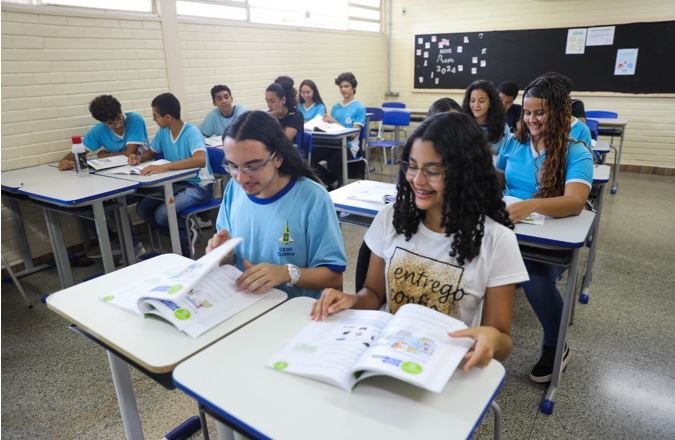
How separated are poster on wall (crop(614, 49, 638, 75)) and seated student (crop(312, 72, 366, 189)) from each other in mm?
Answer: 3321

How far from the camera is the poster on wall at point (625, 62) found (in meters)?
5.67

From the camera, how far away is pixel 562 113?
1976 mm

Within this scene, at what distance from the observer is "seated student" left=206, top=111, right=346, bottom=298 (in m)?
1.43

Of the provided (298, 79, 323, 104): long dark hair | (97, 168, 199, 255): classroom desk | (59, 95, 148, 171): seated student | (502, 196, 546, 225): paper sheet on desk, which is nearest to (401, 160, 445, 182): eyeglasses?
(502, 196, 546, 225): paper sheet on desk

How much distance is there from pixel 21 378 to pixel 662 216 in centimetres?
507

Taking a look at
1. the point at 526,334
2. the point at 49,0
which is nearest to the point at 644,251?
the point at 526,334

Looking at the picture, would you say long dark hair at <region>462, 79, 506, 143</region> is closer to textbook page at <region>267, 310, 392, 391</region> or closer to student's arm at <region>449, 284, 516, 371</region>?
student's arm at <region>449, 284, 516, 371</region>

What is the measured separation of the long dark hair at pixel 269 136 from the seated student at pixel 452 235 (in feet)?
1.28

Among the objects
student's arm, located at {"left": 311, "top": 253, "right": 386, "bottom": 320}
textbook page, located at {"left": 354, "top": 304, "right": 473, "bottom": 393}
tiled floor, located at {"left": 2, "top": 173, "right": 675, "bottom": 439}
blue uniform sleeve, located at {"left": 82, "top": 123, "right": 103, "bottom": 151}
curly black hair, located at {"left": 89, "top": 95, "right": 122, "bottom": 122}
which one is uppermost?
curly black hair, located at {"left": 89, "top": 95, "right": 122, "bottom": 122}

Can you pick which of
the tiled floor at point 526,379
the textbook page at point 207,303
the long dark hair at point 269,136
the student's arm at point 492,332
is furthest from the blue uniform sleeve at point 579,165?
the textbook page at point 207,303

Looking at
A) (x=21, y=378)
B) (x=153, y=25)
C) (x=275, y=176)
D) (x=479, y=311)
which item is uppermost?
(x=153, y=25)

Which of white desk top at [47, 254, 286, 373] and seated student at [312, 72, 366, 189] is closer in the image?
white desk top at [47, 254, 286, 373]

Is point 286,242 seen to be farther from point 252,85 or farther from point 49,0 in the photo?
point 252,85

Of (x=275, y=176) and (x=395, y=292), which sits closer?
(x=395, y=292)
